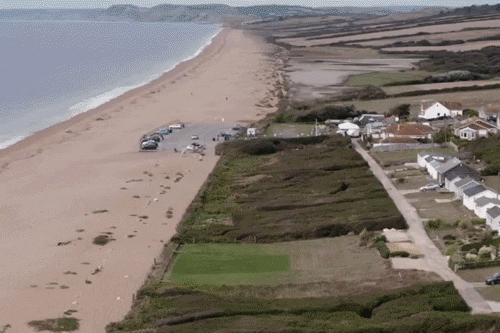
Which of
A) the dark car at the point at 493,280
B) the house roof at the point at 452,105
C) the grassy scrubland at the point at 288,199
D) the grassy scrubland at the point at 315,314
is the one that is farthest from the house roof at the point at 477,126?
the grassy scrubland at the point at 315,314

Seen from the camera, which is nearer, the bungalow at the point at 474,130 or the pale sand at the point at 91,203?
the pale sand at the point at 91,203

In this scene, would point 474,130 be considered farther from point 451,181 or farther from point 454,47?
point 454,47

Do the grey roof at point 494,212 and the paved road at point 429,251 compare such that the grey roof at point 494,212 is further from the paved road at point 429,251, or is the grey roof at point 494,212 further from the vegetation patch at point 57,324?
the vegetation patch at point 57,324

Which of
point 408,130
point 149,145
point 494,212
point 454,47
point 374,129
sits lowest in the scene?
point 454,47

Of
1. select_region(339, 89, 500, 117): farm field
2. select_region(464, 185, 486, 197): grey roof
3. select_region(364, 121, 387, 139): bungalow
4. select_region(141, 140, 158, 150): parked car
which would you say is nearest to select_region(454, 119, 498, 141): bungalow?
select_region(364, 121, 387, 139): bungalow

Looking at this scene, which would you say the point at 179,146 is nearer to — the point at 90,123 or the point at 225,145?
the point at 225,145

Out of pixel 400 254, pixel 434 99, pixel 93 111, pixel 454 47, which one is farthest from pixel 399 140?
pixel 454 47

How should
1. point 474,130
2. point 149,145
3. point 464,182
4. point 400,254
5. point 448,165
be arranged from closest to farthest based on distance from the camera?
point 400,254
point 464,182
point 448,165
point 474,130
point 149,145
